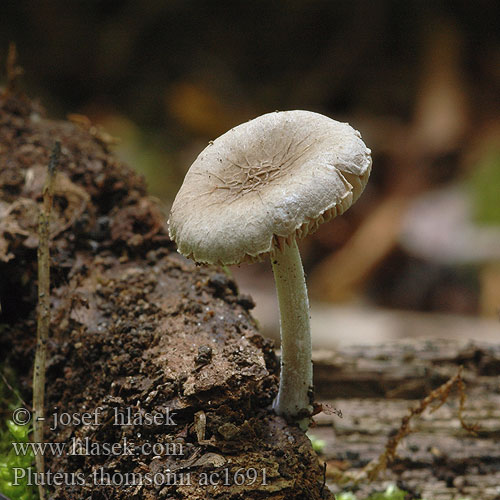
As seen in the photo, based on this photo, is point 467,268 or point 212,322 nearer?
point 212,322

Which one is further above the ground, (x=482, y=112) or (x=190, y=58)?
(x=190, y=58)

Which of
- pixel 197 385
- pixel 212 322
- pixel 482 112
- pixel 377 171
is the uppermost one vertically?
pixel 482 112

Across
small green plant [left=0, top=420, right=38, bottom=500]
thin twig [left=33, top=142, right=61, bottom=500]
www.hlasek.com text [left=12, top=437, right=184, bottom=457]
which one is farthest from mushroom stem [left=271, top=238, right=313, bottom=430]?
small green plant [left=0, top=420, right=38, bottom=500]

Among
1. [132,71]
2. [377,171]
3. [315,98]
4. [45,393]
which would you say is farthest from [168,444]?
[132,71]

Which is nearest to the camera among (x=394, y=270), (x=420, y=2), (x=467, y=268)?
(x=467, y=268)

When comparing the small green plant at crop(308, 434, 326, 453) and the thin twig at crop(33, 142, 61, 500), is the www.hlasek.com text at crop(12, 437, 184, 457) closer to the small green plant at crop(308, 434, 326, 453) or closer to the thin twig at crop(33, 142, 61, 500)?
the thin twig at crop(33, 142, 61, 500)

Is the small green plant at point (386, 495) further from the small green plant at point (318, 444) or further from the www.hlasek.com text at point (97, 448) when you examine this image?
the www.hlasek.com text at point (97, 448)

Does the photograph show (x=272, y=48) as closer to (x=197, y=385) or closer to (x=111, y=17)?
(x=111, y=17)

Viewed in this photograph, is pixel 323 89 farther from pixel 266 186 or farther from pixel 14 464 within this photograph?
pixel 14 464
